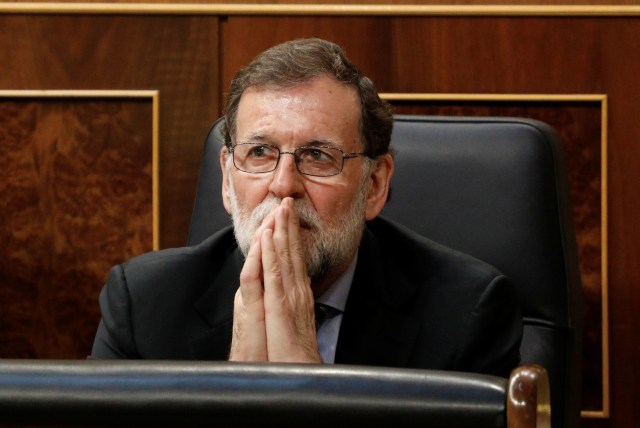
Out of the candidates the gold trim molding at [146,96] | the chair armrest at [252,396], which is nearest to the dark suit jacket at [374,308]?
the gold trim molding at [146,96]

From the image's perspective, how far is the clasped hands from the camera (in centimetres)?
138

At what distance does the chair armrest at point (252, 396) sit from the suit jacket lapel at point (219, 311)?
83 centimetres

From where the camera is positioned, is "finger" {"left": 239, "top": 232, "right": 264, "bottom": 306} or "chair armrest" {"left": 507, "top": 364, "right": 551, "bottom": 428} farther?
"finger" {"left": 239, "top": 232, "right": 264, "bottom": 306}

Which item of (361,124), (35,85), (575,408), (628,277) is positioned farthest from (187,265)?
(628,277)

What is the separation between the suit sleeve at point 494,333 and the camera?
1.43 meters

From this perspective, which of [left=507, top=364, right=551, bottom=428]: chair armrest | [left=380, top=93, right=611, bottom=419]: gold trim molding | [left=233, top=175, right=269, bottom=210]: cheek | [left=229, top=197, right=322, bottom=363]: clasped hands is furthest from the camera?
[left=380, top=93, right=611, bottom=419]: gold trim molding

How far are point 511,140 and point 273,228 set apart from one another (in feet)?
1.24

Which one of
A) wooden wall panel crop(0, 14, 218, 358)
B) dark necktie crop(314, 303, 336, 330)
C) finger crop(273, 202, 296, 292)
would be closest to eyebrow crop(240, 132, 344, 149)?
finger crop(273, 202, 296, 292)

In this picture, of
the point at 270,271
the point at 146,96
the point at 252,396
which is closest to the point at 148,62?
the point at 146,96

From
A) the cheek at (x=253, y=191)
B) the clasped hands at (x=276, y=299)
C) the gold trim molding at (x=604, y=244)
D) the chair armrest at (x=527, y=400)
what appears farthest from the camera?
the gold trim molding at (x=604, y=244)

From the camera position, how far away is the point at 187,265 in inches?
61.5

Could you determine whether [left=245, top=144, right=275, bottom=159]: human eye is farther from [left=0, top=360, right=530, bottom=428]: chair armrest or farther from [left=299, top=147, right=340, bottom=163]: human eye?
[left=0, top=360, right=530, bottom=428]: chair armrest

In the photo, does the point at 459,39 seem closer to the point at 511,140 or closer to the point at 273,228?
the point at 511,140

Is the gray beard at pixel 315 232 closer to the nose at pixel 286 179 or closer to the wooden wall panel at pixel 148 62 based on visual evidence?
the nose at pixel 286 179
